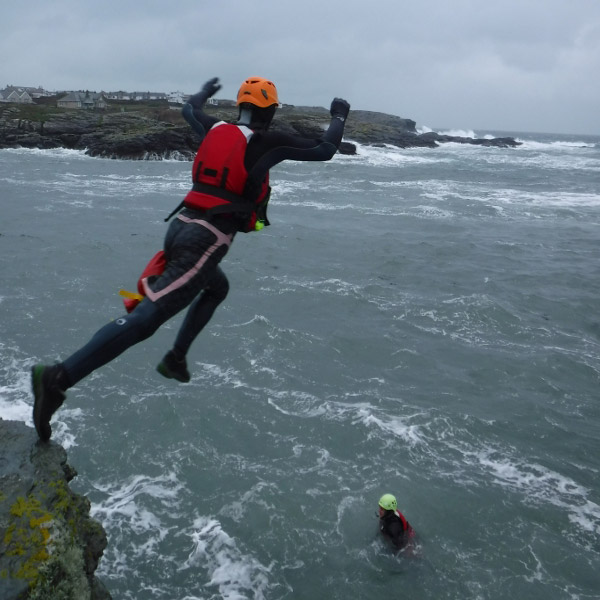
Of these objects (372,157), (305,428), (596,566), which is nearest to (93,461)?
(305,428)

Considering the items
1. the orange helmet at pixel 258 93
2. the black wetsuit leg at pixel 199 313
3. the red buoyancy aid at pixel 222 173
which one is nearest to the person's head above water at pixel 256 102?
the orange helmet at pixel 258 93

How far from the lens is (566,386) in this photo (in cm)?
1347

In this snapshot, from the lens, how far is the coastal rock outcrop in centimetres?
354

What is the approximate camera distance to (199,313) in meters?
5.16

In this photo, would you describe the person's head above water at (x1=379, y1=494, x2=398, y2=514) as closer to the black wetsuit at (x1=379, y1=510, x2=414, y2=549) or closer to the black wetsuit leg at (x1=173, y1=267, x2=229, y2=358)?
the black wetsuit at (x1=379, y1=510, x2=414, y2=549)

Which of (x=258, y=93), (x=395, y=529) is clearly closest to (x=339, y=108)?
(x=258, y=93)

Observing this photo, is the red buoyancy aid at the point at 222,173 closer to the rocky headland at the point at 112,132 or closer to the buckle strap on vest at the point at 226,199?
the buckle strap on vest at the point at 226,199

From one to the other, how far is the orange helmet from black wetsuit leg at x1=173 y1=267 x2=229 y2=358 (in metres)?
1.45

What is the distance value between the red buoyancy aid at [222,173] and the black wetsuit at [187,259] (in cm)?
7

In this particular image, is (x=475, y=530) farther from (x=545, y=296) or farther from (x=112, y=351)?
(x=545, y=296)

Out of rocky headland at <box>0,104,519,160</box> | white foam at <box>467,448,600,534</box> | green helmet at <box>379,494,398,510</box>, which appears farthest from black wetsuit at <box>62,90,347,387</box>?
rocky headland at <box>0,104,519,160</box>

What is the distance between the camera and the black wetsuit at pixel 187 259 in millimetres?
4051

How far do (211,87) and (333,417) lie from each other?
7.77 meters

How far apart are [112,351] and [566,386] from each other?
12.2 m
